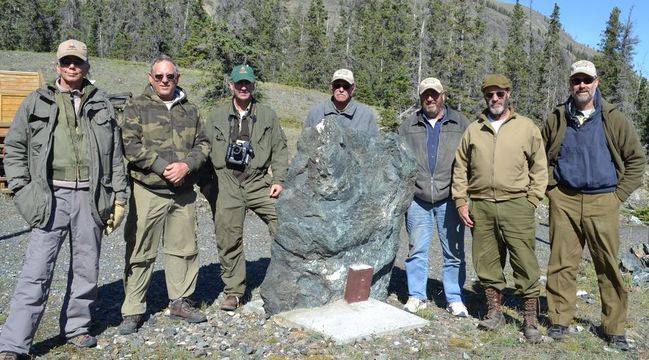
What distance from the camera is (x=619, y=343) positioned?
5328mm

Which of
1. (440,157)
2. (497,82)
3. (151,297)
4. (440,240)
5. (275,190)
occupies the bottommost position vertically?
(151,297)

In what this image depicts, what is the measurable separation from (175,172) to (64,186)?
956 mm

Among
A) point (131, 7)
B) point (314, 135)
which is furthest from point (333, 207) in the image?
point (131, 7)

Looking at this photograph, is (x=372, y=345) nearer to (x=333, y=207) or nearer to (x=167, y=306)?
(x=333, y=207)

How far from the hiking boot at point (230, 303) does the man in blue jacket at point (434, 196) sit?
1902mm

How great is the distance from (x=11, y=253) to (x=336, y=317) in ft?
19.7

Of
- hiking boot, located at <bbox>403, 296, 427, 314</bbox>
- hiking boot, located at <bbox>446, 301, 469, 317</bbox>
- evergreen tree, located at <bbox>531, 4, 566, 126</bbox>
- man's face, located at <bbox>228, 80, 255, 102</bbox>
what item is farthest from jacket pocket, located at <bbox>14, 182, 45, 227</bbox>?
evergreen tree, located at <bbox>531, 4, 566, 126</bbox>

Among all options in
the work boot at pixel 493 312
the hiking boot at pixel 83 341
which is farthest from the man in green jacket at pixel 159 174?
the work boot at pixel 493 312

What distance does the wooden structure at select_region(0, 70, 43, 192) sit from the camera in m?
12.5

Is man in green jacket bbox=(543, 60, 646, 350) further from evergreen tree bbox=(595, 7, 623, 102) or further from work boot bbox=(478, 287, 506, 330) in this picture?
evergreen tree bbox=(595, 7, 623, 102)

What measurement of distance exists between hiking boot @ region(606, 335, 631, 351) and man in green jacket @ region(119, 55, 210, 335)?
4127 millimetres

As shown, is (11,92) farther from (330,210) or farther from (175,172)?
(330,210)

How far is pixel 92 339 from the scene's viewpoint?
4.83 m

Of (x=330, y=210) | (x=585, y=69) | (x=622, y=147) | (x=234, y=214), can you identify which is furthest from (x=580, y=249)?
(x=234, y=214)
